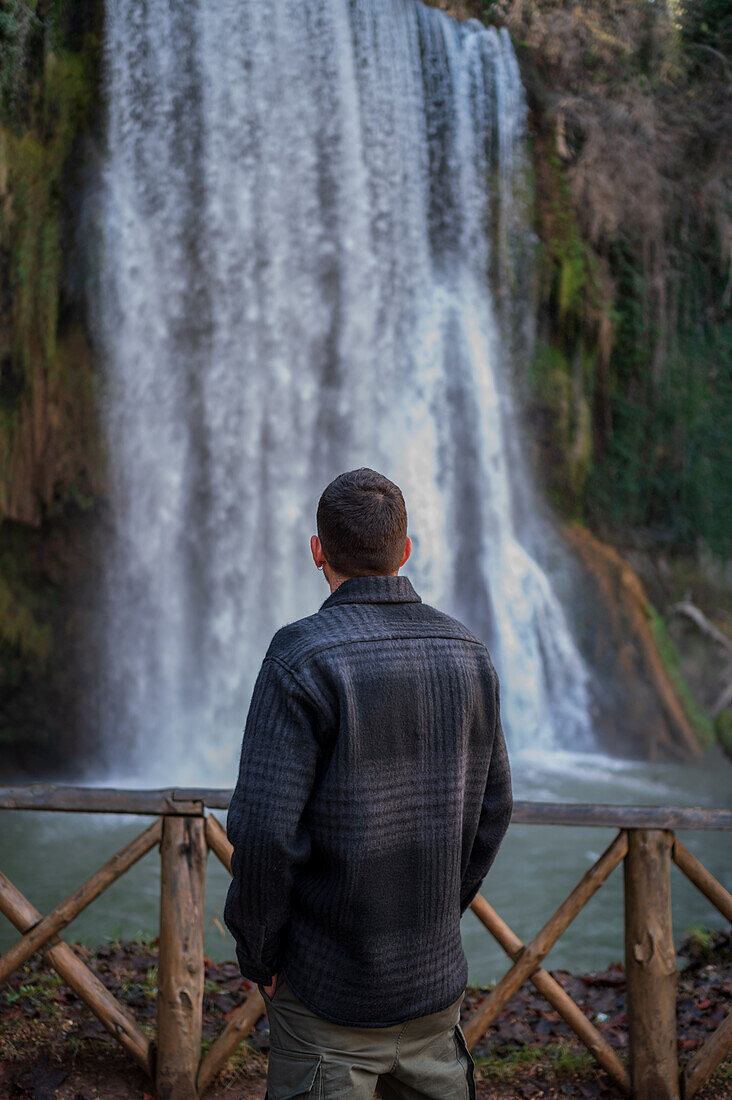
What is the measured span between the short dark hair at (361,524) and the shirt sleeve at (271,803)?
231 millimetres

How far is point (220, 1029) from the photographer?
3.21m

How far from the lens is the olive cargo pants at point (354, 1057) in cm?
159

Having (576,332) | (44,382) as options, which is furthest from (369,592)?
(576,332)

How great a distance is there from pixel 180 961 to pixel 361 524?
1.66 meters

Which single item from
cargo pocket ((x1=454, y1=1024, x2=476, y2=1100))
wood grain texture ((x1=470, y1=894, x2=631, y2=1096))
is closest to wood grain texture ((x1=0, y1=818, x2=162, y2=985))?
wood grain texture ((x1=470, y1=894, x2=631, y2=1096))

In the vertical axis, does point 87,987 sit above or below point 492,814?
below

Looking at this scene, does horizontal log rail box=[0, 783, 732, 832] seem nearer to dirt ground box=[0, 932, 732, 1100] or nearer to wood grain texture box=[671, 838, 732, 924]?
wood grain texture box=[671, 838, 732, 924]

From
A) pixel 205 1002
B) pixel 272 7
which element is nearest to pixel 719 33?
pixel 272 7

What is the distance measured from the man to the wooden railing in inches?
42.8

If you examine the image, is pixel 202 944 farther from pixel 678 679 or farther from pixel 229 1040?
pixel 678 679

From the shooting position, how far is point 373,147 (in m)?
11.1

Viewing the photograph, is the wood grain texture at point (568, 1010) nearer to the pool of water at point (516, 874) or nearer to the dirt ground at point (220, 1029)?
the dirt ground at point (220, 1029)

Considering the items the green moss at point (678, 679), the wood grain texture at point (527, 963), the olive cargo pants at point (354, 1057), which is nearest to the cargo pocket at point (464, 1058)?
the olive cargo pants at point (354, 1057)

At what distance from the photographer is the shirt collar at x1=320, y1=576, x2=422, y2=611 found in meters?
1.66
